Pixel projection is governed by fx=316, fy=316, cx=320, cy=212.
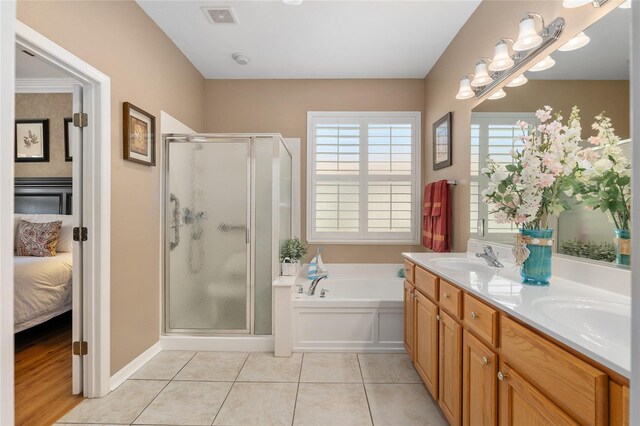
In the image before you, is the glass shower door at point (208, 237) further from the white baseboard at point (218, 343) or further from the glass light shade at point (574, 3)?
the glass light shade at point (574, 3)

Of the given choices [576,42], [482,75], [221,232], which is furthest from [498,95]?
[221,232]

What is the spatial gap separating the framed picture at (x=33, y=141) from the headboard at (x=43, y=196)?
0.26 m

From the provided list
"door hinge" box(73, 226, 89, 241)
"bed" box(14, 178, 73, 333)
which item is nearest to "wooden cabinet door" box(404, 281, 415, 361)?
"door hinge" box(73, 226, 89, 241)

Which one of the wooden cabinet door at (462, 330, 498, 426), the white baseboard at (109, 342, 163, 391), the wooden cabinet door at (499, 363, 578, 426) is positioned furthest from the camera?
the white baseboard at (109, 342, 163, 391)

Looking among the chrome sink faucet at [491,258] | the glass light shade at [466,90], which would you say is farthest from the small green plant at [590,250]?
the glass light shade at [466,90]

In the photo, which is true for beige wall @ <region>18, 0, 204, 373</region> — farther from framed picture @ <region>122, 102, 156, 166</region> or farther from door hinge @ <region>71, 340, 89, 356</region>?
door hinge @ <region>71, 340, 89, 356</region>

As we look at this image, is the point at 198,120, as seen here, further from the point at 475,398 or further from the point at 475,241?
the point at 475,398

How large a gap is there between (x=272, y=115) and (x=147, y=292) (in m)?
2.25

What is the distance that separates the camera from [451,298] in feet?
5.38

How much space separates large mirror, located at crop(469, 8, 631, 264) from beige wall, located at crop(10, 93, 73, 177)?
455 cm

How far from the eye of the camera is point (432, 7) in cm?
239

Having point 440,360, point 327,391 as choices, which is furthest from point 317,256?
point 440,360

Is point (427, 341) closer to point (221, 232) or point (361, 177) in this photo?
point (221, 232)

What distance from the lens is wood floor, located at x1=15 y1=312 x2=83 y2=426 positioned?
1.88m
